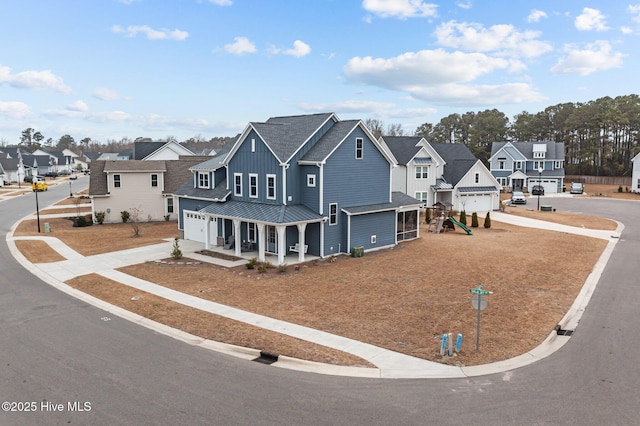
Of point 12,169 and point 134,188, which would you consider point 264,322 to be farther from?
point 12,169

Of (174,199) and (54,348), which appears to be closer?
(54,348)

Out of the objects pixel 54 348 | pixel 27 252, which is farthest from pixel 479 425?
pixel 27 252

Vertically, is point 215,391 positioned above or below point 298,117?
below

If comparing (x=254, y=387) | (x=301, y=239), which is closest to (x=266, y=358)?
(x=254, y=387)

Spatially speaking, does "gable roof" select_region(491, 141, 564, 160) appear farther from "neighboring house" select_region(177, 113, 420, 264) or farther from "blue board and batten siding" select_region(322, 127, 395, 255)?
"neighboring house" select_region(177, 113, 420, 264)

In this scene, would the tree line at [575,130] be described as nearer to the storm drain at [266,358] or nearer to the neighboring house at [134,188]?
the neighboring house at [134,188]

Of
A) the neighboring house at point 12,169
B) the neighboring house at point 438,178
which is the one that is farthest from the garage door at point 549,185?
the neighboring house at point 12,169

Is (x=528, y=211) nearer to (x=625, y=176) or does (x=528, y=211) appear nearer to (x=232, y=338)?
(x=232, y=338)
